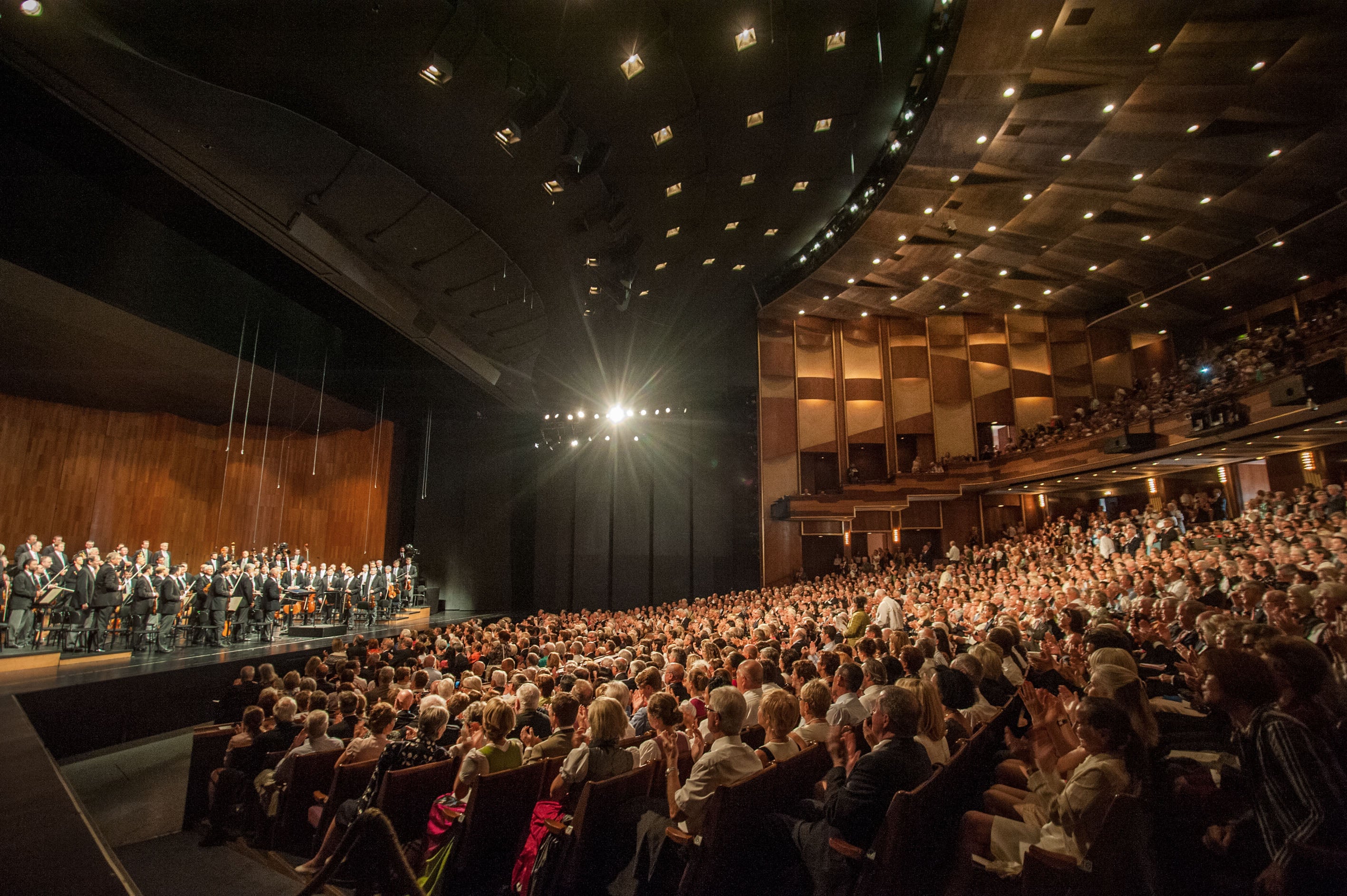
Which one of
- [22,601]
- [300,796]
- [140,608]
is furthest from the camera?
[140,608]

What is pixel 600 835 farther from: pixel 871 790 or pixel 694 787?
pixel 871 790

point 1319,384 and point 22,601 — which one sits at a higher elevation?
point 1319,384

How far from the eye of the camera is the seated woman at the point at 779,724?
2688mm

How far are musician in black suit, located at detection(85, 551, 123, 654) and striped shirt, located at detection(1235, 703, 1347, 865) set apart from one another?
9772 millimetres

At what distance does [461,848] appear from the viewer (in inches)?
99.6

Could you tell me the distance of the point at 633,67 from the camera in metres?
6.48

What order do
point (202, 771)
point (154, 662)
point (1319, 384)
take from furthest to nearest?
1. point (1319, 384)
2. point (154, 662)
3. point (202, 771)

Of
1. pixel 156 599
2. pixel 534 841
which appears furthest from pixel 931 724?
pixel 156 599

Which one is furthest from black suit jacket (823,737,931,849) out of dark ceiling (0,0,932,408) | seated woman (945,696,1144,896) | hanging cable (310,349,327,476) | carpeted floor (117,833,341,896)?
hanging cable (310,349,327,476)

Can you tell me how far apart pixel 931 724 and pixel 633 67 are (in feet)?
21.1

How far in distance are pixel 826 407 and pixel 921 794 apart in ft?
53.6

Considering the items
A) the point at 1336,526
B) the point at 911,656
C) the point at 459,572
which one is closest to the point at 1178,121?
the point at 1336,526

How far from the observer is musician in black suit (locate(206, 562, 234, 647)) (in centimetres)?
857

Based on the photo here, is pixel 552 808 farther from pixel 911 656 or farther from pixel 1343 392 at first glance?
pixel 1343 392
